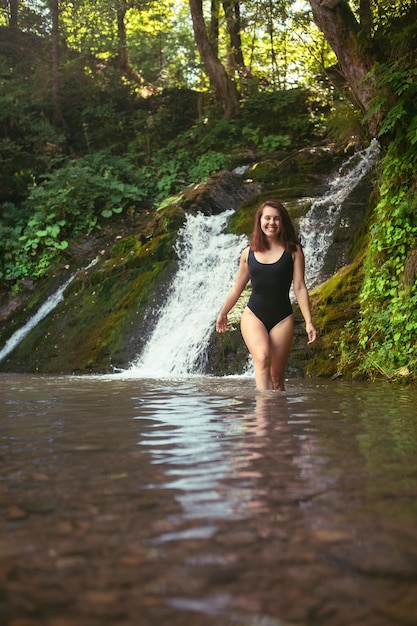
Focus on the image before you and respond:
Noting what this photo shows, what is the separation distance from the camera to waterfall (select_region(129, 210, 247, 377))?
37.3 ft

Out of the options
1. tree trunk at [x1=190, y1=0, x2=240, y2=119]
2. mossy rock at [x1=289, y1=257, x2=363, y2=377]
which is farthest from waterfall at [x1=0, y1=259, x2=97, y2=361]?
tree trunk at [x1=190, y1=0, x2=240, y2=119]

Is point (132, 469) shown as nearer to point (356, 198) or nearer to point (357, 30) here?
point (357, 30)

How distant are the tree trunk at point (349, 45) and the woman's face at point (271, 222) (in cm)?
351

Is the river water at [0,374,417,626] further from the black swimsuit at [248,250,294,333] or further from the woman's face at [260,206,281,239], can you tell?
the woman's face at [260,206,281,239]

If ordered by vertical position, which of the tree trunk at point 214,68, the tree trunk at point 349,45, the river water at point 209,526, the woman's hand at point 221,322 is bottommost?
the river water at point 209,526

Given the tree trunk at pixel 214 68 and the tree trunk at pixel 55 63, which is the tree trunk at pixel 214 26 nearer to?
the tree trunk at pixel 214 68

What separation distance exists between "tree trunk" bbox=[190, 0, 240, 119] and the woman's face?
56.1 feet

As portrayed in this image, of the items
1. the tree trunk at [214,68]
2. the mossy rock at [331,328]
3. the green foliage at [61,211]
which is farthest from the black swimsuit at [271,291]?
the tree trunk at [214,68]

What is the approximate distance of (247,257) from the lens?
636 cm

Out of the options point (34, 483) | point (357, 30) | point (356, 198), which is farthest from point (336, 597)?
point (356, 198)

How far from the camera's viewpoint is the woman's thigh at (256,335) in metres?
6.07

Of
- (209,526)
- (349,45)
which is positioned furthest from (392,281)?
(209,526)

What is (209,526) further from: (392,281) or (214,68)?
(214,68)

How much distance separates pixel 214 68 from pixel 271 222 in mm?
17775
